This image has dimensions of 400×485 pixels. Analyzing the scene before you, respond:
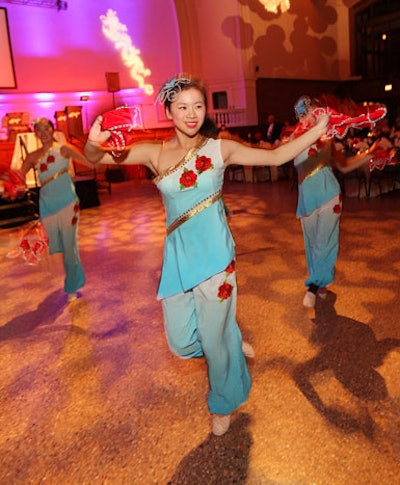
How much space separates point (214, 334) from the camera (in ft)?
7.15

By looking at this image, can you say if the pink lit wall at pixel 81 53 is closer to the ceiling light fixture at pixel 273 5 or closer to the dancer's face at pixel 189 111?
the ceiling light fixture at pixel 273 5

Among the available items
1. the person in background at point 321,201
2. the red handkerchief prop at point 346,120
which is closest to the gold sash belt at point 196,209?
the red handkerchief prop at point 346,120

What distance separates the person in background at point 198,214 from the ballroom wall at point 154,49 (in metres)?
14.0

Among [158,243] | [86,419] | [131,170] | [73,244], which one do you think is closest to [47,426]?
[86,419]

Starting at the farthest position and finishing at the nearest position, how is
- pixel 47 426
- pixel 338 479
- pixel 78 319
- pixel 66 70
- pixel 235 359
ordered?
pixel 66 70, pixel 78 319, pixel 47 426, pixel 235 359, pixel 338 479

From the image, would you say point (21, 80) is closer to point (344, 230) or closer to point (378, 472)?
point (344, 230)

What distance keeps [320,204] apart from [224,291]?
69.5 inches

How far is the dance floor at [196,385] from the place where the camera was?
2.13 m

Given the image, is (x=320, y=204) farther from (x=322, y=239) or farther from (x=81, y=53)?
(x=81, y=53)

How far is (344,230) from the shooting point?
643 centimetres

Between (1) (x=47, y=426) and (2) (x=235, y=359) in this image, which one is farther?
(1) (x=47, y=426)

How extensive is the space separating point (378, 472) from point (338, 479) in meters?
0.18

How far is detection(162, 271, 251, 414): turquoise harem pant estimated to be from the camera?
2160 mm

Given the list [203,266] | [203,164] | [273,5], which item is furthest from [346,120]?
[273,5]
